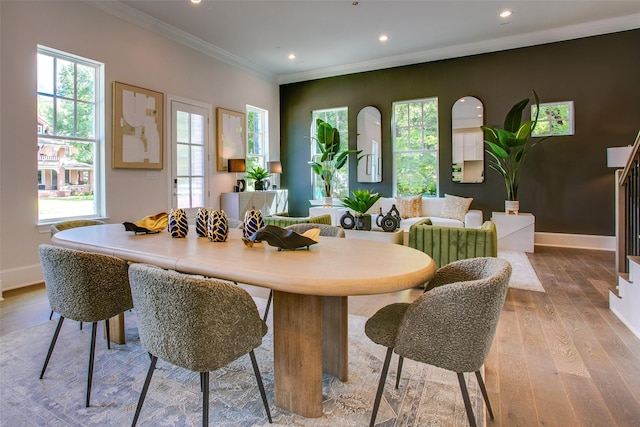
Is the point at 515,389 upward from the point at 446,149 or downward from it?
downward

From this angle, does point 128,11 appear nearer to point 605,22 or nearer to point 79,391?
point 79,391

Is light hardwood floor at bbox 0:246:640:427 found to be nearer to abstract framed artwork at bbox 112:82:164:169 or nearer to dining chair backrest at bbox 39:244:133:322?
dining chair backrest at bbox 39:244:133:322

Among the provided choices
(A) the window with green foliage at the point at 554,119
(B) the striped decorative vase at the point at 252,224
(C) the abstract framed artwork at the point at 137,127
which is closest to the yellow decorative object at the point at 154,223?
A: (B) the striped decorative vase at the point at 252,224

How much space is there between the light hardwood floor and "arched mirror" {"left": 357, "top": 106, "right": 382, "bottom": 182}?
12.3 ft

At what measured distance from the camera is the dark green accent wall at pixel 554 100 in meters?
5.38

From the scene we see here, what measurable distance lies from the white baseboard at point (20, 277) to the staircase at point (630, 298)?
210 inches

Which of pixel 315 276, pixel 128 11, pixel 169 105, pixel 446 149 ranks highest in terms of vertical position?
pixel 128 11

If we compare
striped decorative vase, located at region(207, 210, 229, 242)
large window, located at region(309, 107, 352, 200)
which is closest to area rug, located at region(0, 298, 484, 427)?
striped decorative vase, located at region(207, 210, 229, 242)

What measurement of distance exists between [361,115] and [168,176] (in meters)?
3.83

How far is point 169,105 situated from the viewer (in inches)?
204

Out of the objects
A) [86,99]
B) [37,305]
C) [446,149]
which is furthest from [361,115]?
[37,305]

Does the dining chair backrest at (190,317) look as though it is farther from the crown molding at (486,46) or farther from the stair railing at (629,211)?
the crown molding at (486,46)

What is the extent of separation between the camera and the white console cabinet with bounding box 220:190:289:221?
609 cm

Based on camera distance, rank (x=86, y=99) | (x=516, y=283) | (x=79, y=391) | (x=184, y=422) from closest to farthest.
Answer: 1. (x=184, y=422)
2. (x=79, y=391)
3. (x=516, y=283)
4. (x=86, y=99)
